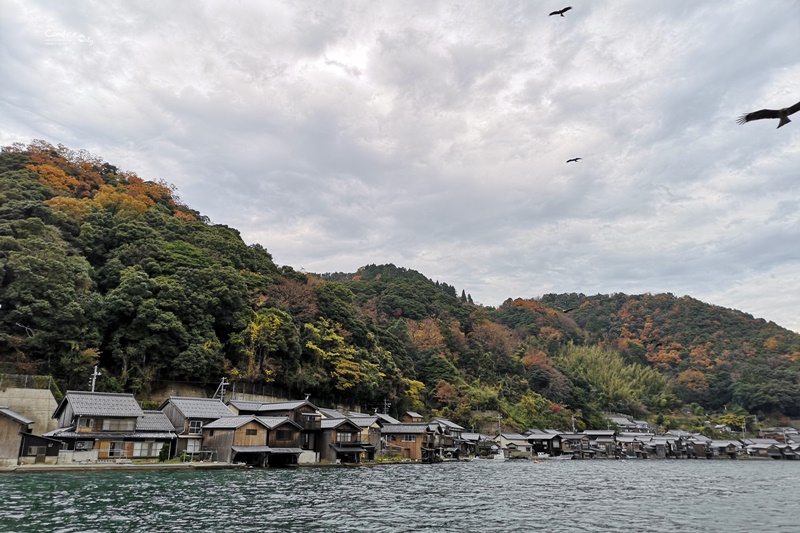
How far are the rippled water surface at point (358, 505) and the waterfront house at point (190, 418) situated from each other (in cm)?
754

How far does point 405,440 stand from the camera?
58.5 m

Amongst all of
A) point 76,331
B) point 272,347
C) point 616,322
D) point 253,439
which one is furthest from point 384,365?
point 616,322

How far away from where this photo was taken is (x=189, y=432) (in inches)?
1588

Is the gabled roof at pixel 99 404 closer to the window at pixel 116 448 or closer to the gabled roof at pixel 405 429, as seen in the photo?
the window at pixel 116 448

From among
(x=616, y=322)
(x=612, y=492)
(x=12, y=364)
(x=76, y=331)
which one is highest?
(x=616, y=322)

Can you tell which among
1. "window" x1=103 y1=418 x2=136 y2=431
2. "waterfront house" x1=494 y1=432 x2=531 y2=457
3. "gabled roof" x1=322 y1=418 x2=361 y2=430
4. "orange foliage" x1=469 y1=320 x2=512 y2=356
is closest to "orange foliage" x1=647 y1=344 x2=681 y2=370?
"orange foliage" x1=469 y1=320 x2=512 y2=356

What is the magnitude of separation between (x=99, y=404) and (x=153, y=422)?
14.1 feet

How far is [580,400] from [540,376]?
32.6ft

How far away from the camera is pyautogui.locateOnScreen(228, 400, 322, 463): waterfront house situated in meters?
46.4

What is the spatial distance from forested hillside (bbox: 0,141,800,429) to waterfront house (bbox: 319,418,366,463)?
9.08 meters

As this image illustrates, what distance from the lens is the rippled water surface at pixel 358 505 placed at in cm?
1714

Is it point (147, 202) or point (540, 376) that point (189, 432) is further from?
point (540, 376)

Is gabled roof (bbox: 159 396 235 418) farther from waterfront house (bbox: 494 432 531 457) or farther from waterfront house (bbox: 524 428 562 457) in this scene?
waterfront house (bbox: 524 428 562 457)

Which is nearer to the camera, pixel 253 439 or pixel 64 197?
pixel 253 439
